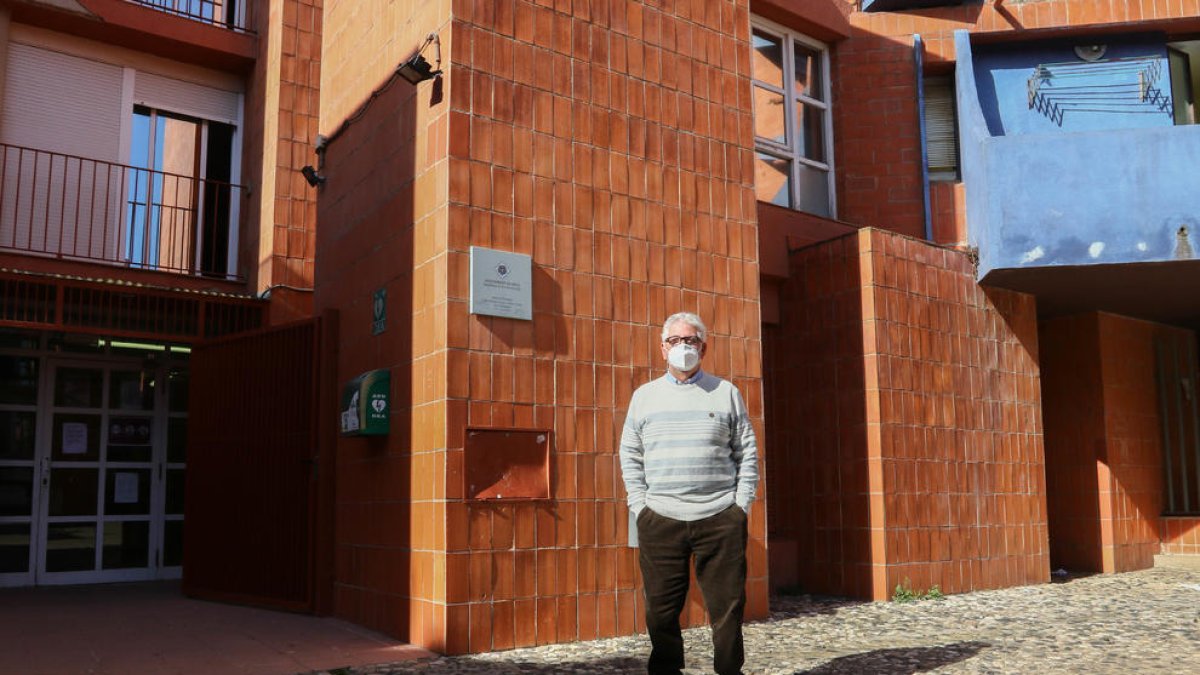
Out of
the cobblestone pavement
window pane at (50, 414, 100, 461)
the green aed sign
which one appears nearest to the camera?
the cobblestone pavement

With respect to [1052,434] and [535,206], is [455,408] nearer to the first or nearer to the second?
[535,206]

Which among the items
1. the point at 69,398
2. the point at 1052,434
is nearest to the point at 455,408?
the point at 69,398

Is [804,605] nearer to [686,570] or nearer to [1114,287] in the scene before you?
[686,570]

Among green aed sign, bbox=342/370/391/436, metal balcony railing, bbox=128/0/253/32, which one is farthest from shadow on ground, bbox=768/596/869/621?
metal balcony railing, bbox=128/0/253/32

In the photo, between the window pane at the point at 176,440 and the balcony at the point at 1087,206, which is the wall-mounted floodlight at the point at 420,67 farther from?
the window pane at the point at 176,440

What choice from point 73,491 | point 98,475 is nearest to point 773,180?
point 98,475

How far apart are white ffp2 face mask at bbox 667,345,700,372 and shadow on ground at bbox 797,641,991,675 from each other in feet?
5.78

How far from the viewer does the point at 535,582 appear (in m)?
5.98

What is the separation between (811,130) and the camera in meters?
10.7

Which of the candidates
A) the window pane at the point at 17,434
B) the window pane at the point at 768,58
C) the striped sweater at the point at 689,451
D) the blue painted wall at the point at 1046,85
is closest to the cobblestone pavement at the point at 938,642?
the striped sweater at the point at 689,451

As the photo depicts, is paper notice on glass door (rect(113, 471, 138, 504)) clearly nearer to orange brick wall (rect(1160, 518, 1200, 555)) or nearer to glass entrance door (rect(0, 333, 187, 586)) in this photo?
glass entrance door (rect(0, 333, 187, 586))

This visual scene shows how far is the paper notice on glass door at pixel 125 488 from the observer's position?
1047cm

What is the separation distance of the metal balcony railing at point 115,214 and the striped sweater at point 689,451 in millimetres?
7219

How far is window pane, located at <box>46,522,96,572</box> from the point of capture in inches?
392
